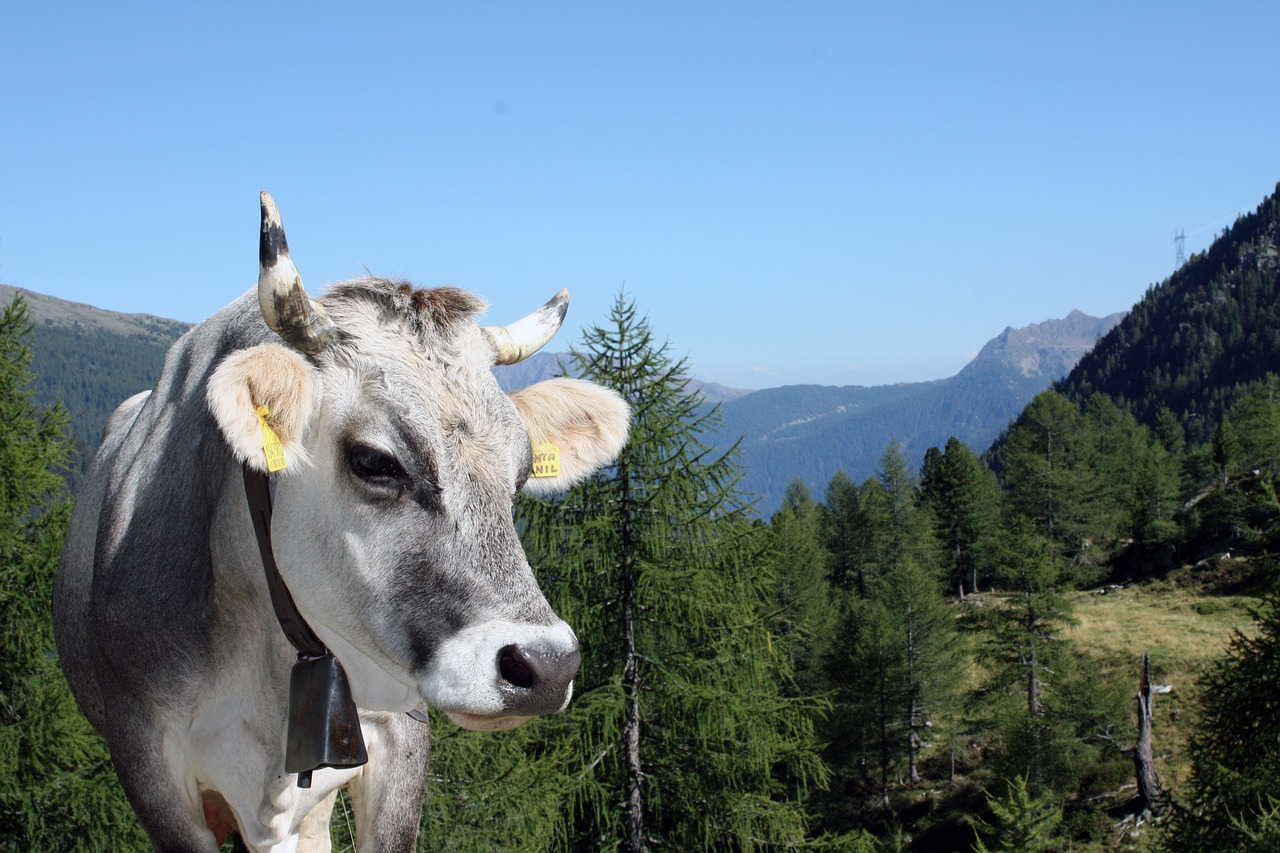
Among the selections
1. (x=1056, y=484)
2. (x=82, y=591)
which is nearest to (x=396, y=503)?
(x=82, y=591)

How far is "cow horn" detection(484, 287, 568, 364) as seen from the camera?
2.94 m

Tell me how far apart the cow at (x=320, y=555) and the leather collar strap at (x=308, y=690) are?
0.10 ft

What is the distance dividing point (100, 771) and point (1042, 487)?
195 feet

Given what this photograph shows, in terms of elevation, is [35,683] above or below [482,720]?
below

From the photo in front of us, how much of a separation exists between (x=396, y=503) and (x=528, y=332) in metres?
0.85

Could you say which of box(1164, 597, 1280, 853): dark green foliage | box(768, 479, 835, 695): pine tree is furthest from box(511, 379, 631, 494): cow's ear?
box(768, 479, 835, 695): pine tree

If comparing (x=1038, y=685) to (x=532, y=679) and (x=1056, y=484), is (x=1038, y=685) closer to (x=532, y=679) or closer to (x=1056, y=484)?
(x=1056, y=484)

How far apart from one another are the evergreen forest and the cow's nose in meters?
1.94

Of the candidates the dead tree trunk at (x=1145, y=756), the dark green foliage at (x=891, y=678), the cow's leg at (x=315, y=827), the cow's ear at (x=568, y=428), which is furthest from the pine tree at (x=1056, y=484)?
the cow's leg at (x=315, y=827)

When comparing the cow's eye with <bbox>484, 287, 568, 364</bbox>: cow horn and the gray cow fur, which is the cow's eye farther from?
<bbox>484, 287, 568, 364</bbox>: cow horn

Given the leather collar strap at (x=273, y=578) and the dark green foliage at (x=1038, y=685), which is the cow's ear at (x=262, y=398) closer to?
the leather collar strap at (x=273, y=578)

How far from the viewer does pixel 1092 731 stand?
37.0 m

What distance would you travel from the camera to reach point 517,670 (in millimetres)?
2240

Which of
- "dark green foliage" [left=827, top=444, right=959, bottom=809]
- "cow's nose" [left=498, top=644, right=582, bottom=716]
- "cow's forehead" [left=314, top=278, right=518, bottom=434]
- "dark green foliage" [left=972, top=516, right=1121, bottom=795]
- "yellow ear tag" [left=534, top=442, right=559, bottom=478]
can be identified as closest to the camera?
"cow's nose" [left=498, top=644, right=582, bottom=716]
